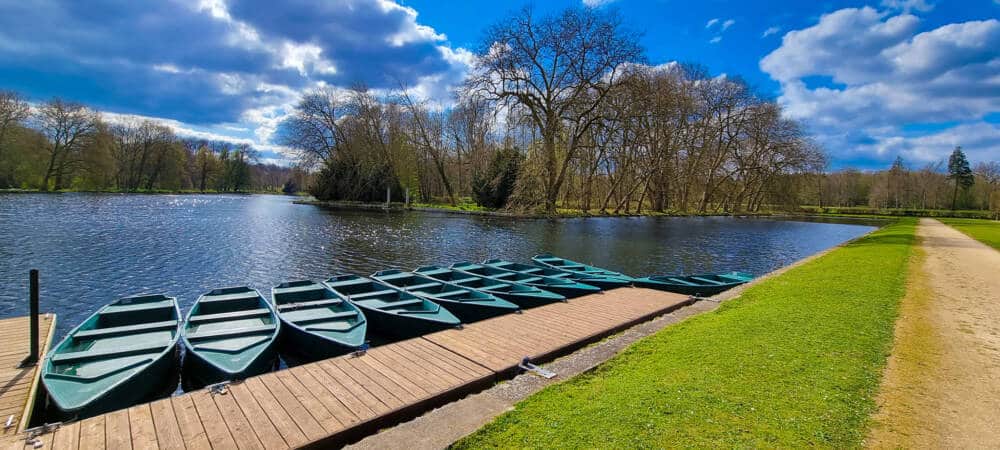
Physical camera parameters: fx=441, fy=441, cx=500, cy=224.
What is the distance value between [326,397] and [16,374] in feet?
14.6

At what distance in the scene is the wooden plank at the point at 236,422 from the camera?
163 inches

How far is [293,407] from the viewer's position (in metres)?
4.85

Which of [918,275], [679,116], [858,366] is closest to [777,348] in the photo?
[858,366]

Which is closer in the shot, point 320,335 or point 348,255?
point 320,335

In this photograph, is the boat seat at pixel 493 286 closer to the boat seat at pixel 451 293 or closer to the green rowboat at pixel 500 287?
the green rowboat at pixel 500 287

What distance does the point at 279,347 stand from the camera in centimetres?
798

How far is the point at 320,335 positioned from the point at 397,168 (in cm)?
5415

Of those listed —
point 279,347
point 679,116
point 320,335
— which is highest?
point 679,116

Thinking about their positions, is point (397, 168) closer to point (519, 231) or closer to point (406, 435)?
point (519, 231)

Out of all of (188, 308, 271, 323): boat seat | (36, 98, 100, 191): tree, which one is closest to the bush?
(188, 308, 271, 323): boat seat

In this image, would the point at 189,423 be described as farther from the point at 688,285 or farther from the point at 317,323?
the point at 688,285

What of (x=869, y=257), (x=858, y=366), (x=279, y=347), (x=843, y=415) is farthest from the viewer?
(x=869, y=257)

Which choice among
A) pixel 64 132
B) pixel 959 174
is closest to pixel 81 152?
pixel 64 132

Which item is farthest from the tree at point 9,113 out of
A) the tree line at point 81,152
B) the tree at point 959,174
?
the tree at point 959,174
